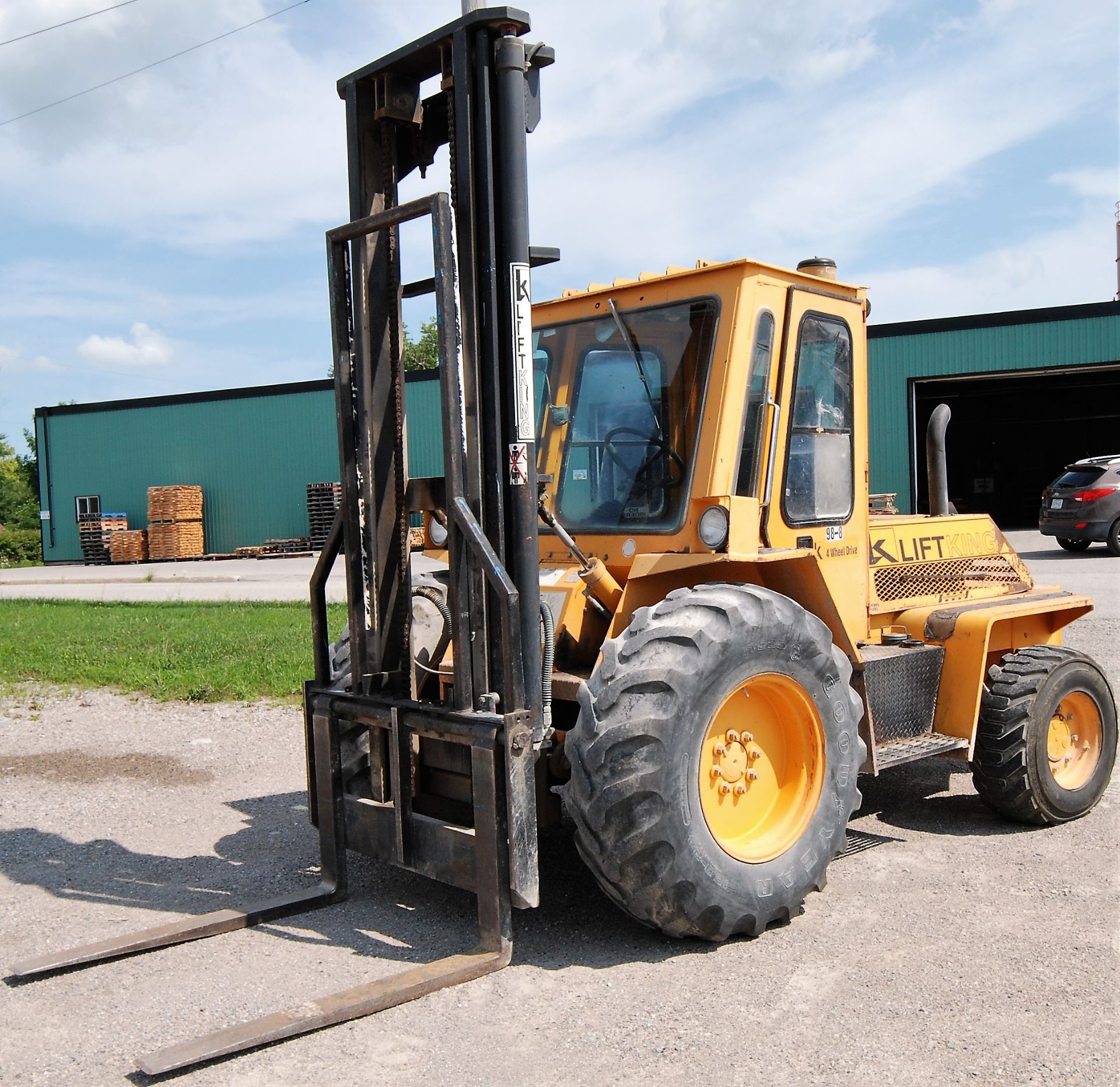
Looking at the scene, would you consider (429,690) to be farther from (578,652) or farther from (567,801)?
(567,801)

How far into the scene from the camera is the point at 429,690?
5.18 meters

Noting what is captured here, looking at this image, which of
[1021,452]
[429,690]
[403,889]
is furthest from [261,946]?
[1021,452]

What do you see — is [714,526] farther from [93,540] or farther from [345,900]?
[93,540]

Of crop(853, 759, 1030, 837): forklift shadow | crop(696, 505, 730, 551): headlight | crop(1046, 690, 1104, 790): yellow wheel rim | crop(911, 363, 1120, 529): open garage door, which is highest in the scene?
crop(911, 363, 1120, 529): open garage door

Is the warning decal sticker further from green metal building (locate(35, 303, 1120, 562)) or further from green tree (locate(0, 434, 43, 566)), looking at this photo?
green tree (locate(0, 434, 43, 566))

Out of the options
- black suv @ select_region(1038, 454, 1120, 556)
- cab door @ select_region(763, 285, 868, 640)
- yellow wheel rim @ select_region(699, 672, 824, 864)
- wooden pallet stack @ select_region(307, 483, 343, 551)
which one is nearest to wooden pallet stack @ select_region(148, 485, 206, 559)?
wooden pallet stack @ select_region(307, 483, 343, 551)

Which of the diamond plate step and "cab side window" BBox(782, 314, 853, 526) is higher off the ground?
"cab side window" BBox(782, 314, 853, 526)

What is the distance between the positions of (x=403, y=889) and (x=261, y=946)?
A: 2.61ft

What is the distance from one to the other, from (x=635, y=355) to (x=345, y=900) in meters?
2.79

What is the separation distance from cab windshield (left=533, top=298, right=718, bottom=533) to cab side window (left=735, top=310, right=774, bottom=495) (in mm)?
219

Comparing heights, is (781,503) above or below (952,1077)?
above

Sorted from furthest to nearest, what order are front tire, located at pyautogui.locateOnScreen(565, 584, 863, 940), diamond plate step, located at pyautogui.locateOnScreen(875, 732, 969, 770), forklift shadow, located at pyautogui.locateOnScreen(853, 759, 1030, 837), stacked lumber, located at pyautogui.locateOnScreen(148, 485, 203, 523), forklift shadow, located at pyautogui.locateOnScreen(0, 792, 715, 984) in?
stacked lumber, located at pyautogui.locateOnScreen(148, 485, 203, 523) < forklift shadow, located at pyautogui.locateOnScreen(853, 759, 1030, 837) < diamond plate step, located at pyautogui.locateOnScreen(875, 732, 969, 770) < forklift shadow, located at pyautogui.locateOnScreen(0, 792, 715, 984) < front tire, located at pyautogui.locateOnScreen(565, 584, 863, 940)

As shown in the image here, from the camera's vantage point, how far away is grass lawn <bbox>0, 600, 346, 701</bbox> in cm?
1041

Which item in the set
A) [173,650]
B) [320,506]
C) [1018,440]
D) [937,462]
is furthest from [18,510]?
[937,462]
